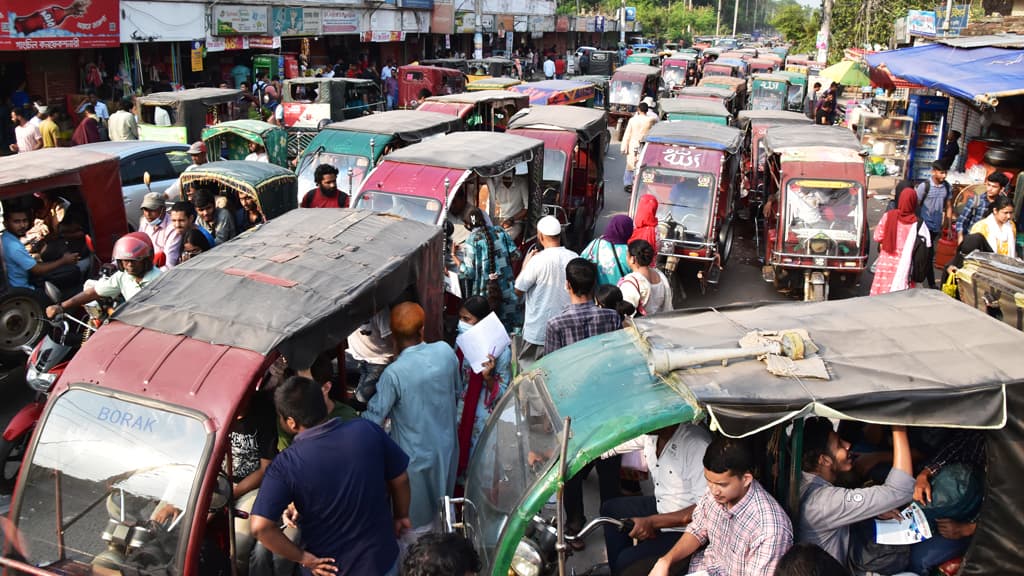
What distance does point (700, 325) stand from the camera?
170 inches

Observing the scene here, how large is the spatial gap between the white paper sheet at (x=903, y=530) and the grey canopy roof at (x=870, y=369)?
22.2 inches

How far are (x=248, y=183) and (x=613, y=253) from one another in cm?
451

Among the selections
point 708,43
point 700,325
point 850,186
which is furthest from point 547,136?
point 708,43

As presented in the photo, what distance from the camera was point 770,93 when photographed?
86.3 ft

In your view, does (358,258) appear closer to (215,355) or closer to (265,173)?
(215,355)

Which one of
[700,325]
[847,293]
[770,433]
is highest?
[700,325]

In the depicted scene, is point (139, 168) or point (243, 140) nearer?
point (139, 168)

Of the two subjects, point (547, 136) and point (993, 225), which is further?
point (547, 136)

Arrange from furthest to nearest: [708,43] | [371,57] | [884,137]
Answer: [708,43] → [371,57] → [884,137]

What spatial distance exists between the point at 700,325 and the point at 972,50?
36.8 feet

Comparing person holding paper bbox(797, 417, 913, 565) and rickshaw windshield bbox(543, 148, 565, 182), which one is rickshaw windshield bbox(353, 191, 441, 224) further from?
person holding paper bbox(797, 417, 913, 565)

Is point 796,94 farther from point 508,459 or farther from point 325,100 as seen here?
point 508,459

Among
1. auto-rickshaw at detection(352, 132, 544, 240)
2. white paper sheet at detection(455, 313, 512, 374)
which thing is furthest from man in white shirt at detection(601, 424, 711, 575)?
auto-rickshaw at detection(352, 132, 544, 240)

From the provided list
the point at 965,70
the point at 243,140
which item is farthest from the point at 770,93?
the point at 243,140
